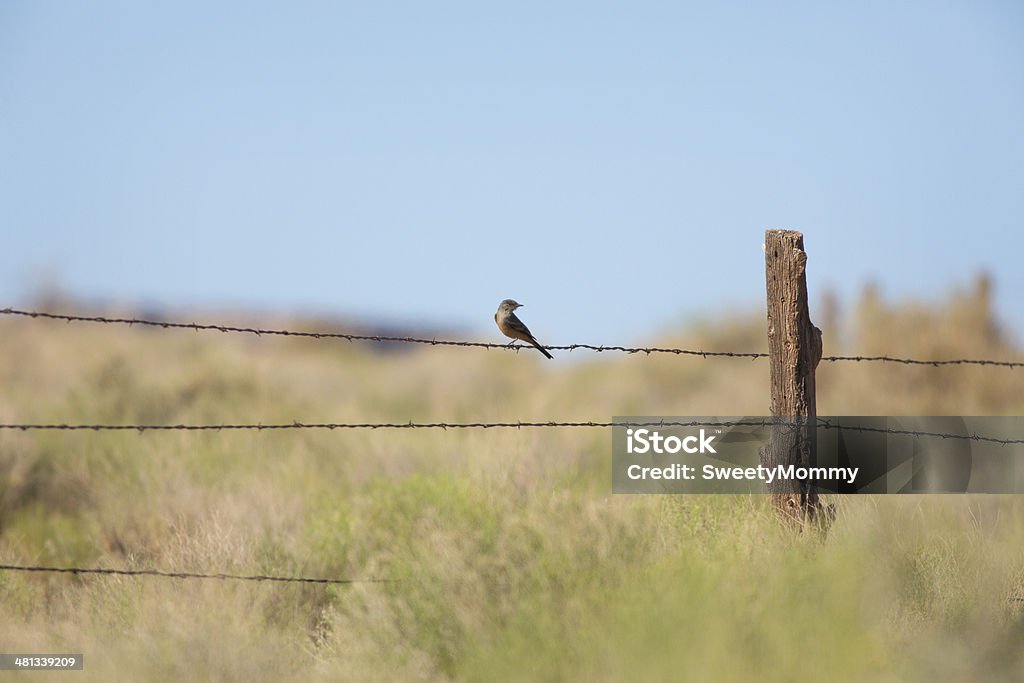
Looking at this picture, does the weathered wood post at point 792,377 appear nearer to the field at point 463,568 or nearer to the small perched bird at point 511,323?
the field at point 463,568

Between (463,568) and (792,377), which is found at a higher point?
(792,377)

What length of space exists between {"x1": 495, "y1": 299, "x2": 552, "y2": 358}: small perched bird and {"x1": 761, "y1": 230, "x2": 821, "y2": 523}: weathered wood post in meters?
1.65

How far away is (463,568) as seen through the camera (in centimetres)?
607

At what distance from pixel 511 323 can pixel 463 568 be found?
6.60ft

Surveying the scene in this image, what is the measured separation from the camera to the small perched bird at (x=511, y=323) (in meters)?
7.54

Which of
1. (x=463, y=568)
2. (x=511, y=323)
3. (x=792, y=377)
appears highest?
(x=511, y=323)

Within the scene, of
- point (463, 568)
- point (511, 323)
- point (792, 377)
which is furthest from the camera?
point (511, 323)

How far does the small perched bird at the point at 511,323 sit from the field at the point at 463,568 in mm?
1063

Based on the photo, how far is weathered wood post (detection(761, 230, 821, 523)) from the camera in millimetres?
6512

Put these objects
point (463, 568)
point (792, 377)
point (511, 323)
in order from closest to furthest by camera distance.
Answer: point (463, 568) < point (792, 377) < point (511, 323)

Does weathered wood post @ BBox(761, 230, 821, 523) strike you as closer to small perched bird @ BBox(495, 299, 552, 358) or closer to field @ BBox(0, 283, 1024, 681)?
field @ BBox(0, 283, 1024, 681)

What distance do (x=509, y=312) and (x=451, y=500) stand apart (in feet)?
5.80

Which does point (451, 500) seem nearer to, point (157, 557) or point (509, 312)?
point (509, 312)

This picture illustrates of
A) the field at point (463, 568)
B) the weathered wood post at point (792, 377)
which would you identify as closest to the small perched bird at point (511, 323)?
the field at point (463, 568)
